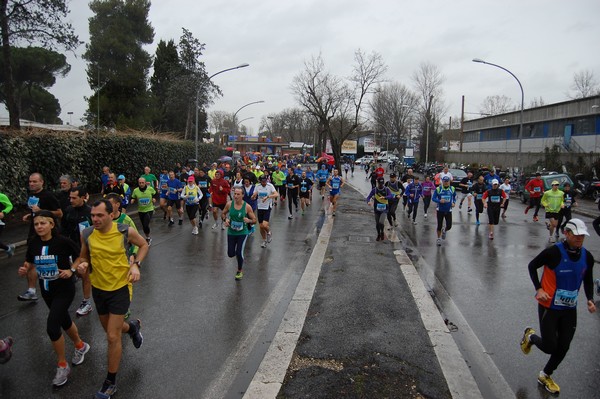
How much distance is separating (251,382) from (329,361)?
2.85 feet

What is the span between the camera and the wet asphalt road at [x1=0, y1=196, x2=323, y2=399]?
13.8 ft

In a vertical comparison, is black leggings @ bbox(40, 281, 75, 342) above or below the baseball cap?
below

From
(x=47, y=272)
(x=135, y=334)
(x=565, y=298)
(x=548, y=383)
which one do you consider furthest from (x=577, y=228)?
(x=47, y=272)

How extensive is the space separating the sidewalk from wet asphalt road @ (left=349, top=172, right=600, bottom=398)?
1.18ft

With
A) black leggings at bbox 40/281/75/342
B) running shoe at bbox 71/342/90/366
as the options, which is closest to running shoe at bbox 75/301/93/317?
running shoe at bbox 71/342/90/366

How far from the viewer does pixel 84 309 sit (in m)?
5.96

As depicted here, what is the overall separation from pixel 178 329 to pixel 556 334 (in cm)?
420

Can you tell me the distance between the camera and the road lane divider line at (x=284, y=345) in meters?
4.17

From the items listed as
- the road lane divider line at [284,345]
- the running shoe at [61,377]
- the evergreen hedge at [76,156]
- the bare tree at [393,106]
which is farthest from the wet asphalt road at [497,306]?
the bare tree at [393,106]

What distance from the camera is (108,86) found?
3641 cm

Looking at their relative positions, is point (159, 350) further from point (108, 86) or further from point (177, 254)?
point (108, 86)

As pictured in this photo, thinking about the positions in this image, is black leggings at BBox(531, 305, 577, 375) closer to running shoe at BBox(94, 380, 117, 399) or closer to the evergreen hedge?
running shoe at BBox(94, 380, 117, 399)

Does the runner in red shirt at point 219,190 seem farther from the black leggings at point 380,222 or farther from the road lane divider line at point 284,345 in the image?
the road lane divider line at point 284,345

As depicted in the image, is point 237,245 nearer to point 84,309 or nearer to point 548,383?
point 84,309
